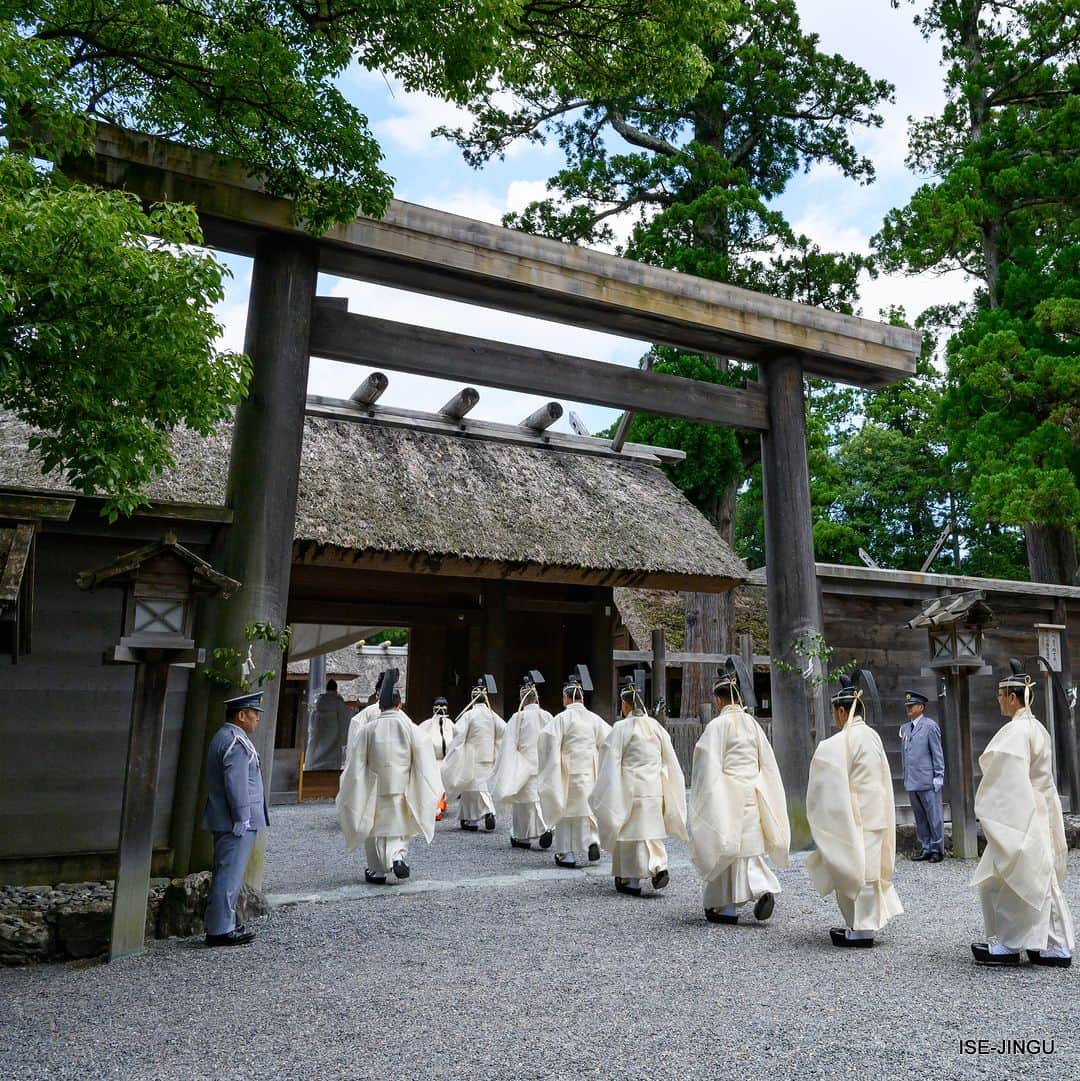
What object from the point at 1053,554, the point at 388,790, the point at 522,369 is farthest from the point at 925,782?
the point at 1053,554

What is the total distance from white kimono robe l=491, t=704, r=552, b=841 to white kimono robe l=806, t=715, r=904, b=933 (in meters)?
4.37

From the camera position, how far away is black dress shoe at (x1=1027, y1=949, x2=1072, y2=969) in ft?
15.5

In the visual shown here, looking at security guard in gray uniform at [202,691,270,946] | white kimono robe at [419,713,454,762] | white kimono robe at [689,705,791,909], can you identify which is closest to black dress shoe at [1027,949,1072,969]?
white kimono robe at [689,705,791,909]

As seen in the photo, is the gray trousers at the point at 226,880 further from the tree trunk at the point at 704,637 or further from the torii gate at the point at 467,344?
the tree trunk at the point at 704,637

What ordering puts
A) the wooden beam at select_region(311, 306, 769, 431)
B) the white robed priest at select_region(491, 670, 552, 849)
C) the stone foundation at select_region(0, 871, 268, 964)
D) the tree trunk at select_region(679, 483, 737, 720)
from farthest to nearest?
1. the tree trunk at select_region(679, 483, 737, 720)
2. the white robed priest at select_region(491, 670, 552, 849)
3. the wooden beam at select_region(311, 306, 769, 431)
4. the stone foundation at select_region(0, 871, 268, 964)

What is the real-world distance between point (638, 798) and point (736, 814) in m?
1.11

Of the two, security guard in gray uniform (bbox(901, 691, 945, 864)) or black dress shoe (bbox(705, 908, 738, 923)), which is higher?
security guard in gray uniform (bbox(901, 691, 945, 864))

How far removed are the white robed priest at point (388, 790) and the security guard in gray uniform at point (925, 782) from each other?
179 inches

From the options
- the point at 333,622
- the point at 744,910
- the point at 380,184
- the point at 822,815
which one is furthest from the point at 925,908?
the point at 333,622

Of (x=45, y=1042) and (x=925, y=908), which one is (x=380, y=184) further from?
(x=925, y=908)

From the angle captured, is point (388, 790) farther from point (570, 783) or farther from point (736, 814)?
point (736, 814)

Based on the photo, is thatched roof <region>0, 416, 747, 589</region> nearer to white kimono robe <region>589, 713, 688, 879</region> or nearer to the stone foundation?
white kimono robe <region>589, 713, 688, 879</region>

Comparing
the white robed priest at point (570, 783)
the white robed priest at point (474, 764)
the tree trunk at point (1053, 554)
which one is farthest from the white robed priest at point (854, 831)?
the tree trunk at point (1053, 554)

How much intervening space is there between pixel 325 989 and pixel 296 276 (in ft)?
15.4
